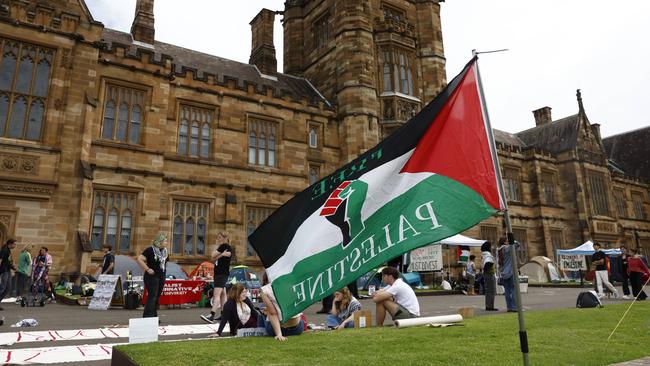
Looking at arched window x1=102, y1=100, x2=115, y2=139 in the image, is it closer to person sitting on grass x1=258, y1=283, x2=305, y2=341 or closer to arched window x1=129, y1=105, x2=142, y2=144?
arched window x1=129, y1=105, x2=142, y2=144

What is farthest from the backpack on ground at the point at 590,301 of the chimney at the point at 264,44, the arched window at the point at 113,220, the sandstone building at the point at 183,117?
the chimney at the point at 264,44

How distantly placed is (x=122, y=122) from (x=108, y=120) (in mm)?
540

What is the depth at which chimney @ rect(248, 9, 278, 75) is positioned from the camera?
27.1m

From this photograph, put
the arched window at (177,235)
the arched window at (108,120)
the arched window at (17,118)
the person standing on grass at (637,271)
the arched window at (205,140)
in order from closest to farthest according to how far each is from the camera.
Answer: the person standing on grass at (637,271)
the arched window at (17,118)
the arched window at (108,120)
the arched window at (177,235)
the arched window at (205,140)

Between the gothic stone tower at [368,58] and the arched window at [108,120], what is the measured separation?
38.4ft

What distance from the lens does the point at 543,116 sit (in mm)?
45844

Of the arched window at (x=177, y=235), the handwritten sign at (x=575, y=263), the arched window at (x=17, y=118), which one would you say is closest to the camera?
the arched window at (x=17, y=118)

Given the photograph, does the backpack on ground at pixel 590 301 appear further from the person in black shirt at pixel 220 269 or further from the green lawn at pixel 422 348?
the person in black shirt at pixel 220 269

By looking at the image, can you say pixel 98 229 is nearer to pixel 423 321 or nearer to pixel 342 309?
pixel 342 309

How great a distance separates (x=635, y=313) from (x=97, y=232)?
17.3 m

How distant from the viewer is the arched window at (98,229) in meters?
16.8

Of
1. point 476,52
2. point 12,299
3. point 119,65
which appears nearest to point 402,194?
point 476,52

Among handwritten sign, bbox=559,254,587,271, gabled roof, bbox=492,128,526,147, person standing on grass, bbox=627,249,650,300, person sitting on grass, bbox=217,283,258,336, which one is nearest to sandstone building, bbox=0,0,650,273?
handwritten sign, bbox=559,254,587,271

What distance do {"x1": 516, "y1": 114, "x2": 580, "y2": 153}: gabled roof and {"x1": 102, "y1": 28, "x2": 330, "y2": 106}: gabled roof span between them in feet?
80.4
